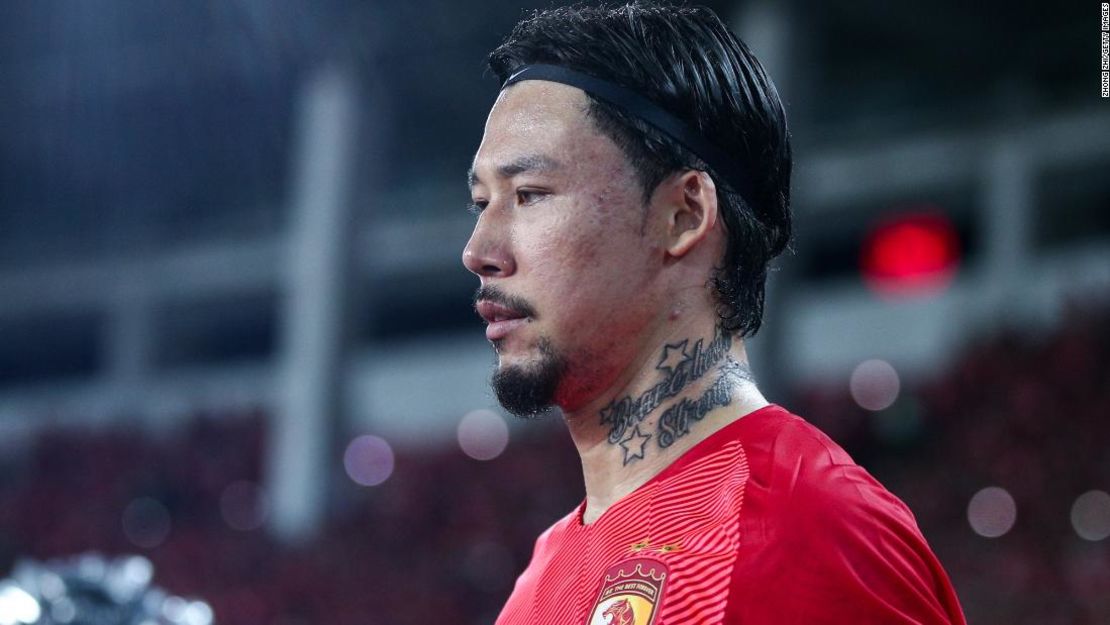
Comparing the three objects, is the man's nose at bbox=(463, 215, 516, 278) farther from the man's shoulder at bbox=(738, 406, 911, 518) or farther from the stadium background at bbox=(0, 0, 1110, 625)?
the stadium background at bbox=(0, 0, 1110, 625)

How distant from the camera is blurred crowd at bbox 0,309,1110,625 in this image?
941 cm

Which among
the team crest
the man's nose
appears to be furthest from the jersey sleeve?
the man's nose

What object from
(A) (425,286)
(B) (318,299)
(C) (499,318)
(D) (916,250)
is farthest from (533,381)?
(A) (425,286)

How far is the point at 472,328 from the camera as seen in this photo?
18781mm

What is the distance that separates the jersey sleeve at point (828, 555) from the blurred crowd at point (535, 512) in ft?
22.0

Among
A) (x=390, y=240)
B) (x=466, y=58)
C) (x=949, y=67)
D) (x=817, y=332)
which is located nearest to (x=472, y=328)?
(x=390, y=240)

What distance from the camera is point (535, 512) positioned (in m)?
12.0

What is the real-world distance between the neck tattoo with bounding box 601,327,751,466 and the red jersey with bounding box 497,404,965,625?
7 cm

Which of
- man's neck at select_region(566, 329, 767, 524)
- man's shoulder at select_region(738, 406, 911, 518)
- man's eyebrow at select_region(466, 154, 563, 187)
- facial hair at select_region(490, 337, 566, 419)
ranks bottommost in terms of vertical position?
man's shoulder at select_region(738, 406, 911, 518)

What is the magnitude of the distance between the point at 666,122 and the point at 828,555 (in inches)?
24.6

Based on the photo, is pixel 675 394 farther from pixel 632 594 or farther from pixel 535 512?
pixel 535 512

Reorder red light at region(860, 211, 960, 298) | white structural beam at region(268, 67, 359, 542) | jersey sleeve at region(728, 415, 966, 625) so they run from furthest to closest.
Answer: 1. red light at region(860, 211, 960, 298)
2. white structural beam at region(268, 67, 359, 542)
3. jersey sleeve at region(728, 415, 966, 625)

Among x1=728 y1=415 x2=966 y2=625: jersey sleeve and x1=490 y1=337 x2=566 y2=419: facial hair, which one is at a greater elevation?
x1=490 y1=337 x2=566 y2=419: facial hair

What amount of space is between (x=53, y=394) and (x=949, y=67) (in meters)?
14.6
